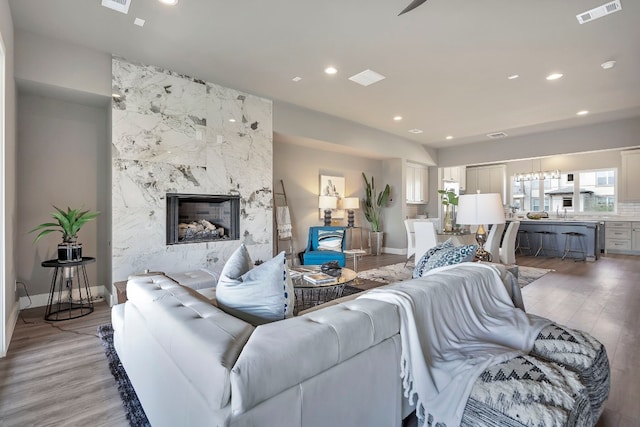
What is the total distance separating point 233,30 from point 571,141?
744 cm

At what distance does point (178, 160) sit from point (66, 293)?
84.7 inches

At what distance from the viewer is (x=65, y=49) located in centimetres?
356

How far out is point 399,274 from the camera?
18.3ft

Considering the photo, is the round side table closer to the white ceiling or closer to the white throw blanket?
the white ceiling

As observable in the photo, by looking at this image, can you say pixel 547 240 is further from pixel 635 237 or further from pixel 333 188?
pixel 333 188

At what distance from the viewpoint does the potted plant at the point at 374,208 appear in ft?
26.7

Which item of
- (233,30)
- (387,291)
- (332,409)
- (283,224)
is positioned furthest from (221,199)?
(332,409)

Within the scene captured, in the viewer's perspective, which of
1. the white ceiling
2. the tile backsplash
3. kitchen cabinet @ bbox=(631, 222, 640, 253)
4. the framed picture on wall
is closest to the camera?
the white ceiling

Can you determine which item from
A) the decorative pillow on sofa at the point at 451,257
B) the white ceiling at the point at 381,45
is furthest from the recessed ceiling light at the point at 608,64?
the decorative pillow on sofa at the point at 451,257

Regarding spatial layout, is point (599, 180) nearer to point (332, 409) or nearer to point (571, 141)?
point (571, 141)

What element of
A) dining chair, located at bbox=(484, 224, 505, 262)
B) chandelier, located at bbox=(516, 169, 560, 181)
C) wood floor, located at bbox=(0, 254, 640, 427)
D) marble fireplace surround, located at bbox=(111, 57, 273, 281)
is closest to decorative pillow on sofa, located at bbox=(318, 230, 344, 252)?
marble fireplace surround, located at bbox=(111, 57, 273, 281)

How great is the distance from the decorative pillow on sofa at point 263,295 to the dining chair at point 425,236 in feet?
13.9

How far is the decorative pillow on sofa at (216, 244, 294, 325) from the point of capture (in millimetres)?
1515

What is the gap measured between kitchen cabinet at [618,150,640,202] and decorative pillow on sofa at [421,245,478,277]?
888 cm
